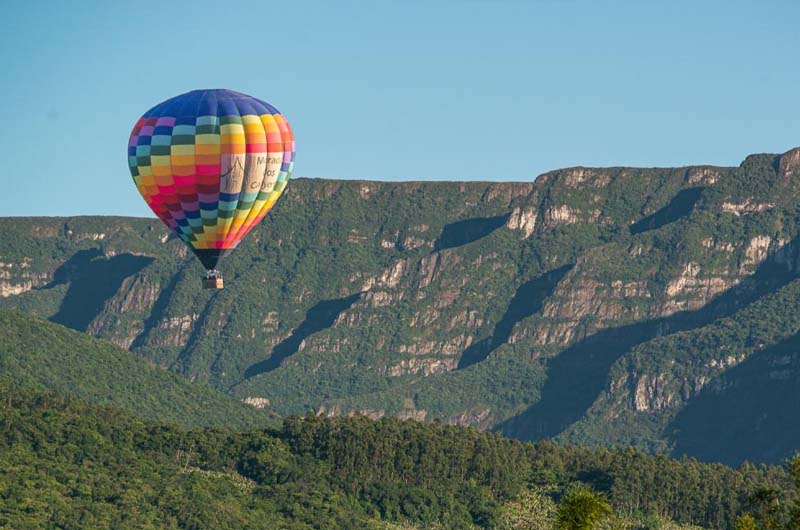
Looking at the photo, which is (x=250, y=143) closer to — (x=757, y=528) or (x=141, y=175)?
(x=141, y=175)

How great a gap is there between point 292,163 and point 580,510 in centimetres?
6509

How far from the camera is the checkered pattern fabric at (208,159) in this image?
17875 cm

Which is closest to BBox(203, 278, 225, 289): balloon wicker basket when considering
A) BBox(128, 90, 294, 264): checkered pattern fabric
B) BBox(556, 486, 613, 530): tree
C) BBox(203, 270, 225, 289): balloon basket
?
BBox(203, 270, 225, 289): balloon basket

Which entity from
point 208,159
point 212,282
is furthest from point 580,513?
point 208,159

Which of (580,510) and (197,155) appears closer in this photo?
(580,510)

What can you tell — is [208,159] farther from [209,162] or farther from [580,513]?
[580,513]

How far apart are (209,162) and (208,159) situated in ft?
0.77

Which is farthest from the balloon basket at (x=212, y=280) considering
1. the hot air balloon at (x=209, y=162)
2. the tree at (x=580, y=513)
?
the tree at (x=580, y=513)

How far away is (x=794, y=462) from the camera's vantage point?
113m

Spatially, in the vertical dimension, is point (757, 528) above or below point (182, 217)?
below

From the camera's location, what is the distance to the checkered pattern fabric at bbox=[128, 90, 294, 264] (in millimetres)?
178750

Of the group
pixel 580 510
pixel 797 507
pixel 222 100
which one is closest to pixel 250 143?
pixel 222 100

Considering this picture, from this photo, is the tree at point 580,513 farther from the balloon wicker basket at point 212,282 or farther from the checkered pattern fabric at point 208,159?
the checkered pattern fabric at point 208,159

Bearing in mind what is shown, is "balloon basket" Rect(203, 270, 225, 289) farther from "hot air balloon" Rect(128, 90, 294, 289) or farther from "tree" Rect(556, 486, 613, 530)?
"tree" Rect(556, 486, 613, 530)
